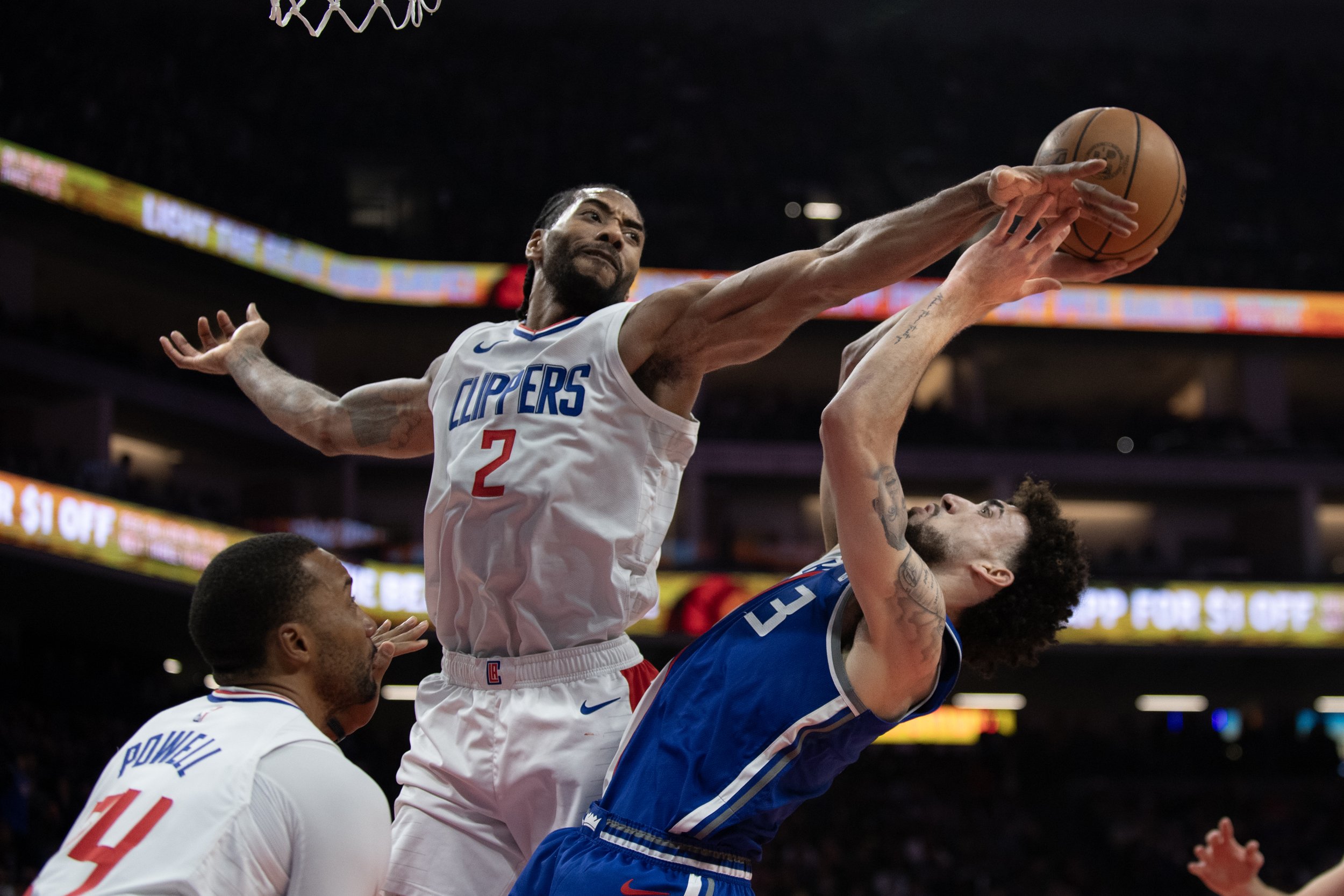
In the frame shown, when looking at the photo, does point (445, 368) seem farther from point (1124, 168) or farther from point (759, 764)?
point (1124, 168)

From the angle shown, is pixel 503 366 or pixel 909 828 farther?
pixel 909 828

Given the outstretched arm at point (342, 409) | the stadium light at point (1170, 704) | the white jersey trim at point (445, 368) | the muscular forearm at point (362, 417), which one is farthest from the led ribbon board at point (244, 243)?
the white jersey trim at point (445, 368)

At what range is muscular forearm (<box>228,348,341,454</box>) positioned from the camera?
13.9 ft

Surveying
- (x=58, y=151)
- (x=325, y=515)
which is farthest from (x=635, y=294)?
(x=58, y=151)

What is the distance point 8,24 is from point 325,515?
364 inches

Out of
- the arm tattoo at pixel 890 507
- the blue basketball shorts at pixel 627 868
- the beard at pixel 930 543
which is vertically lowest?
the blue basketball shorts at pixel 627 868

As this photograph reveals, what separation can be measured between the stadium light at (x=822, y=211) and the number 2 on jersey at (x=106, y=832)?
23.7 metres

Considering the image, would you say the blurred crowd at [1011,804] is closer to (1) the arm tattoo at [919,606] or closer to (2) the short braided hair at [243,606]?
(2) the short braided hair at [243,606]

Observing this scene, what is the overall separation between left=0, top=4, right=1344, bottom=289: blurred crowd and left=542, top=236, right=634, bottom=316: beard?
18.7 m

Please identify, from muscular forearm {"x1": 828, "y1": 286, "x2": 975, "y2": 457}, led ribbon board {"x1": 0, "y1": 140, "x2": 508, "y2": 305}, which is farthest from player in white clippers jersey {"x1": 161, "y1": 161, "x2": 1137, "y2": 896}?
led ribbon board {"x1": 0, "y1": 140, "x2": 508, "y2": 305}

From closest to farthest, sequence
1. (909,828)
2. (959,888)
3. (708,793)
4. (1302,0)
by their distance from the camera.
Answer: (708,793) < (959,888) < (909,828) < (1302,0)

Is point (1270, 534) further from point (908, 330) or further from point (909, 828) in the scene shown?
point (908, 330)

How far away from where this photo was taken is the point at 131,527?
16891mm

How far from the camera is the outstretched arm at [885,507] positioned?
279cm
